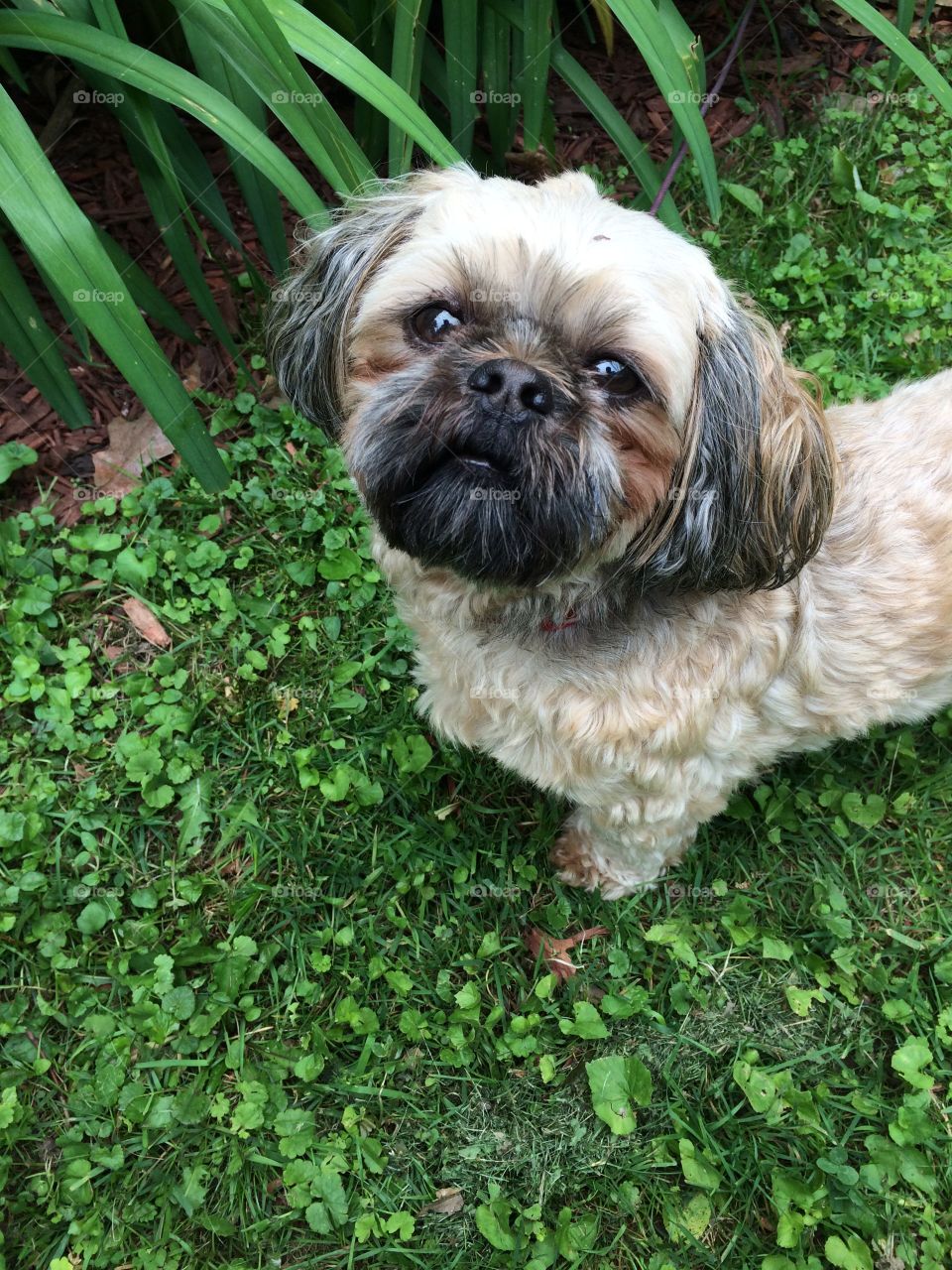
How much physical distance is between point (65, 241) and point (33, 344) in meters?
0.78

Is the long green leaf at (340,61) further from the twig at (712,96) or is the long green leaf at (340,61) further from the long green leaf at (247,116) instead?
the twig at (712,96)

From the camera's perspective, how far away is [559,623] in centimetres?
220

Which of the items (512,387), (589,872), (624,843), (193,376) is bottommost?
(589,872)

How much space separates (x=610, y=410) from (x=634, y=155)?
2.32 meters

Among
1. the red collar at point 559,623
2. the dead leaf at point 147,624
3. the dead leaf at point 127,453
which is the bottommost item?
the dead leaf at point 147,624

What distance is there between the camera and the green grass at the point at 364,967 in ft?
8.59

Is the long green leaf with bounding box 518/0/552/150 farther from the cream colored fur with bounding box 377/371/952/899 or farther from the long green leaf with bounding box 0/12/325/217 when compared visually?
the cream colored fur with bounding box 377/371/952/899

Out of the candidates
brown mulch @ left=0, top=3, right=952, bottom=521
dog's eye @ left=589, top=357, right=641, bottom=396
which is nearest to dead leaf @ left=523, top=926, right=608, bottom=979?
dog's eye @ left=589, top=357, right=641, bottom=396

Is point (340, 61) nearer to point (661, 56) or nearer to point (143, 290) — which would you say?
point (661, 56)

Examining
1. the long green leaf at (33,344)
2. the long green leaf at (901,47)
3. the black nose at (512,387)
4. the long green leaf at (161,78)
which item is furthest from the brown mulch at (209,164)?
the black nose at (512,387)

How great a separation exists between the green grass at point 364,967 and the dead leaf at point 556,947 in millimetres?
56

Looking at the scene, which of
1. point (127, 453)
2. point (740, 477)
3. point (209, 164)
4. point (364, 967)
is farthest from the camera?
point (209, 164)

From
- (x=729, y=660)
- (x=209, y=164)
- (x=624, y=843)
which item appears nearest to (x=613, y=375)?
(x=729, y=660)

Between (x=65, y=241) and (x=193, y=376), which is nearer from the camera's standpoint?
(x=65, y=241)
